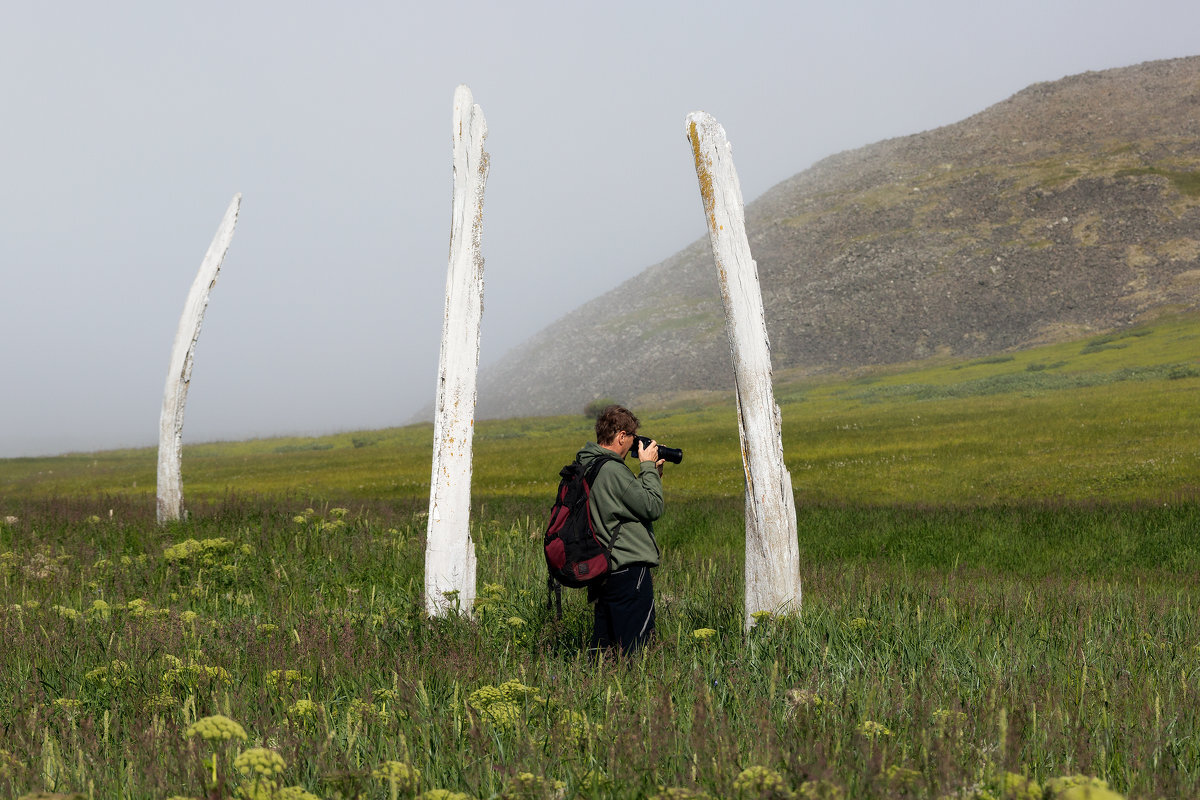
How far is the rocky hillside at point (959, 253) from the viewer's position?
94500 mm

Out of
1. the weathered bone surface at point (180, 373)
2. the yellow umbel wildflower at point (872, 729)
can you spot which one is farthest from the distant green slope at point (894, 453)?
the yellow umbel wildflower at point (872, 729)

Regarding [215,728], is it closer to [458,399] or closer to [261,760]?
[261,760]

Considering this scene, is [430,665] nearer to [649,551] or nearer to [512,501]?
[649,551]

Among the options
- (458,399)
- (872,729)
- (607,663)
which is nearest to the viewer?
(872,729)

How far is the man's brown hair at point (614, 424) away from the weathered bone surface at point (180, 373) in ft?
40.0

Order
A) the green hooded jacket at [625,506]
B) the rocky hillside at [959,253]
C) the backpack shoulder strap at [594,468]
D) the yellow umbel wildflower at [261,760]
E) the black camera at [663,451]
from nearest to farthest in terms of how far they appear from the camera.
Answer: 1. the yellow umbel wildflower at [261,760]
2. the green hooded jacket at [625,506]
3. the backpack shoulder strap at [594,468]
4. the black camera at [663,451]
5. the rocky hillside at [959,253]

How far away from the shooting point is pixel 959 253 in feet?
350

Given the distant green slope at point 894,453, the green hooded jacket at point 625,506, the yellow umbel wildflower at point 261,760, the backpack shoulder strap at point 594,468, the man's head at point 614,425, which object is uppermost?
the man's head at point 614,425

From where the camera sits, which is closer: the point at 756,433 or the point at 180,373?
the point at 756,433

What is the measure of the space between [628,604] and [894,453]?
25400 mm

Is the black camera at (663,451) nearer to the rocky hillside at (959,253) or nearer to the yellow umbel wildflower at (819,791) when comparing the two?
the yellow umbel wildflower at (819,791)

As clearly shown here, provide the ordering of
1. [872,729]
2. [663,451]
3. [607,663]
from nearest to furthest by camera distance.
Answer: [872,729] → [607,663] → [663,451]

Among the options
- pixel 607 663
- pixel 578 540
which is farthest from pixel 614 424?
pixel 607 663

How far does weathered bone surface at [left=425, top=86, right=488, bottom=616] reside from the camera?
26.8 feet
